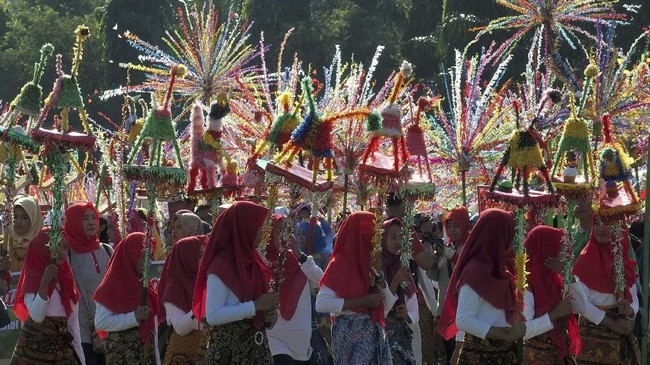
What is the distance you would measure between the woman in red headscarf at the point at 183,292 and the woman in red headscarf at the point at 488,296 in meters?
1.79

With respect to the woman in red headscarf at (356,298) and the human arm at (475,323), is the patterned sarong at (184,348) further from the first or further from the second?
the human arm at (475,323)

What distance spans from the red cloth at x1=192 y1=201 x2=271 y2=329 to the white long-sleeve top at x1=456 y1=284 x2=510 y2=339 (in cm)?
113

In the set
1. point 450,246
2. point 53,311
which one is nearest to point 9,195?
point 53,311

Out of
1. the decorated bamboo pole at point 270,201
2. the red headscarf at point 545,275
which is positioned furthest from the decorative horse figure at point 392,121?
the red headscarf at point 545,275

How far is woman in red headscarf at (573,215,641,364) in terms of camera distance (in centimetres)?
961

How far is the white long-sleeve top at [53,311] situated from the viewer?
8664 mm

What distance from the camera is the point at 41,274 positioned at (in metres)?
8.80

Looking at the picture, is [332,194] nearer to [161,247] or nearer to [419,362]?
[161,247]

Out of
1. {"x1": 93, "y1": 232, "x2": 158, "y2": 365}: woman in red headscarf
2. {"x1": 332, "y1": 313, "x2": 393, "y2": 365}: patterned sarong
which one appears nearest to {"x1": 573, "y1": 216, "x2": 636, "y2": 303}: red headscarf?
{"x1": 332, "y1": 313, "x2": 393, "y2": 365}: patterned sarong

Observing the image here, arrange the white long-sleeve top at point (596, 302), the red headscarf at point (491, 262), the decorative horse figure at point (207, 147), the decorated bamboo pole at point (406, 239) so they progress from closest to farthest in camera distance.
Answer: the red headscarf at point (491, 262), the decorated bamboo pole at point (406, 239), the white long-sleeve top at point (596, 302), the decorative horse figure at point (207, 147)

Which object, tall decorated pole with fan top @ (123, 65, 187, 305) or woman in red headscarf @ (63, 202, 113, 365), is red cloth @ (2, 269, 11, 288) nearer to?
woman in red headscarf @ (63, 202, 113, 365)

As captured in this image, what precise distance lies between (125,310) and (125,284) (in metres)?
0.17

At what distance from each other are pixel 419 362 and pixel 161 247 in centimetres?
282

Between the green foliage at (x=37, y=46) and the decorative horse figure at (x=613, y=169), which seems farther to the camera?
the green foliage at (x=37, y=46)
